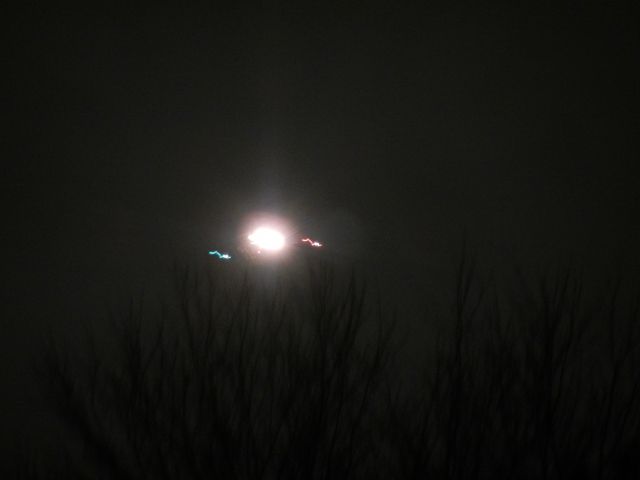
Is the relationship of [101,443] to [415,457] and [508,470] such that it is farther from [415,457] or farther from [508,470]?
[508,470]

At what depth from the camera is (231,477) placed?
210 inches

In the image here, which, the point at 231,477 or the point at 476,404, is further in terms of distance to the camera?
the point at 476,404

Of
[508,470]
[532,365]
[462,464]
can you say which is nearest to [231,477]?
[462,464]

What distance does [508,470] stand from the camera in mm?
5520

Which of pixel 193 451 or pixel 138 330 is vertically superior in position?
pixel 138 330

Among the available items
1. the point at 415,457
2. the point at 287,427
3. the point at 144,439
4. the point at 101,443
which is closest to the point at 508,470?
the point at 415,457

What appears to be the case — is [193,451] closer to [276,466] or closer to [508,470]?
[276,466]

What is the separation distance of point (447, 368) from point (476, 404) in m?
0.37

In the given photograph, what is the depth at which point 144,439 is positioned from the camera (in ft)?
18.0

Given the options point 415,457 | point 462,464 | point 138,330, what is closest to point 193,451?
point 138,330

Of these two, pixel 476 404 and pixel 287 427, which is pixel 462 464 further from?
pixel 287 427

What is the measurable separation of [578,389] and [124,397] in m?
3.55

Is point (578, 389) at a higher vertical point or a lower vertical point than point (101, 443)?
higher

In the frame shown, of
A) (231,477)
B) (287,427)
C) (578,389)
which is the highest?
(578,389)
